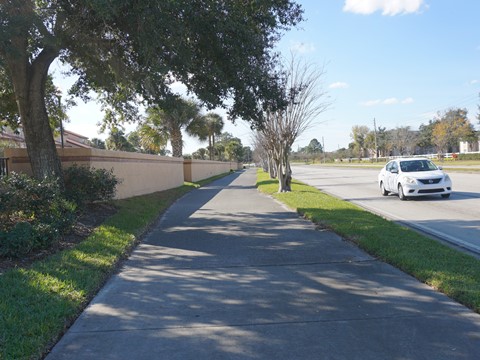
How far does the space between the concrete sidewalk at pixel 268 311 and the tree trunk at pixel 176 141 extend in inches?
1109

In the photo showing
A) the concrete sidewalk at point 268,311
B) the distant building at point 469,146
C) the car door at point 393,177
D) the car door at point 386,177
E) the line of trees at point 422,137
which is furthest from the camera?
the distant building at point 469,146

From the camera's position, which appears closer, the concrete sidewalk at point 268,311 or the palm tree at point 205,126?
the concrete sidewalk at point 268,311

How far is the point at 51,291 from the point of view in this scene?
534 cm

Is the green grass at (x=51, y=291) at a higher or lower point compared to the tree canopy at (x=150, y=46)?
lower

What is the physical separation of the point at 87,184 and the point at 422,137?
320 ft

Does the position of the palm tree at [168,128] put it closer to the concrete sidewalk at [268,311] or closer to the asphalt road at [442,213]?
the asphalt road at [442,213]

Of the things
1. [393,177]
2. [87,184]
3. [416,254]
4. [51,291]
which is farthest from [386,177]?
[51,291]

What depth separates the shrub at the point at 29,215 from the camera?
6902 mm

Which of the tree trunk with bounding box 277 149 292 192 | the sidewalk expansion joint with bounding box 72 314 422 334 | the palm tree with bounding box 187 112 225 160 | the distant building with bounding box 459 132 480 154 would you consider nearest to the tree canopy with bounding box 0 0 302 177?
the sidewalk expansion joint with bounding box 72 314 422 334

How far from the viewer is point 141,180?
759 inches

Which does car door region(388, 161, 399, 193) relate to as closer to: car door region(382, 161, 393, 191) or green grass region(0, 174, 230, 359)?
car door region(382, 161, 393, 191)

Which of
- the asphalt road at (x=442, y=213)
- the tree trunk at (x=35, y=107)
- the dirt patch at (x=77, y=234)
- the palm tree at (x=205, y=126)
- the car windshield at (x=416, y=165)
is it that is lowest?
the asphalt road at (x=442, y=213)

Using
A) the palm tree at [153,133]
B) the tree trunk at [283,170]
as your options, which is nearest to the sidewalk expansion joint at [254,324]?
the tree trunk at [283,170]

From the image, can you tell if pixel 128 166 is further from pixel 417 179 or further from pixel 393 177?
pixel 417 179
